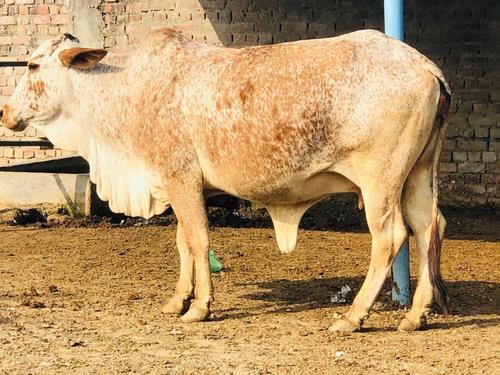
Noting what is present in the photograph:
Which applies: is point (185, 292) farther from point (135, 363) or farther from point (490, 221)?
point (490, 221)

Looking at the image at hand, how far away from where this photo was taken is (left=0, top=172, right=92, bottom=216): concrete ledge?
1102cm

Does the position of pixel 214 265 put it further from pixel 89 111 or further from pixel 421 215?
pixel 421 215

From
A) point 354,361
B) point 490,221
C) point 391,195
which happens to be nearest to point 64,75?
point 391,195

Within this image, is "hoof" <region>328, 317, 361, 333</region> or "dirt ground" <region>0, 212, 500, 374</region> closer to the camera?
"dirt ground" <region>0, 212, 500, 374</region>

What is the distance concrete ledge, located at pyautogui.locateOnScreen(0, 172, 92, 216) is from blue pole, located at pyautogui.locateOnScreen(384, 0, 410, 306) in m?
4.40

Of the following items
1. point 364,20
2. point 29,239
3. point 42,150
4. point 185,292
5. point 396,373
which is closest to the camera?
point 396,373

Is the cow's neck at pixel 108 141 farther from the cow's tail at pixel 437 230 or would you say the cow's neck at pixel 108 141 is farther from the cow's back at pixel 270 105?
the cow's tail at pixel 437 230

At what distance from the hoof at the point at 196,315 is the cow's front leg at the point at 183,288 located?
0.20 metres

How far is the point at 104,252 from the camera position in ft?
30.8

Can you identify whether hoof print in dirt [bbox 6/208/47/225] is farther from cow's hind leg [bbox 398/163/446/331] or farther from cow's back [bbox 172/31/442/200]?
cow's hind leg [bbox 398/163/446/331]

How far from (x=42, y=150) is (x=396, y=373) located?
28.9ft

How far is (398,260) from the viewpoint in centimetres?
725

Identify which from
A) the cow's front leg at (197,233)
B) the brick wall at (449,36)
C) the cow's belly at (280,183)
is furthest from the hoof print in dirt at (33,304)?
the brick wall at (449,36)

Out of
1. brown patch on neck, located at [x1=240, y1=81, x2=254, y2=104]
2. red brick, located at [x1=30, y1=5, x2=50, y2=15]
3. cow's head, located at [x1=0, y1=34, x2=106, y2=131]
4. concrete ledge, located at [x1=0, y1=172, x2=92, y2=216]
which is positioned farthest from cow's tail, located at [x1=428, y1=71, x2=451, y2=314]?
red brick, located at [x1=30, y1=5, x2=50, y2=15]
